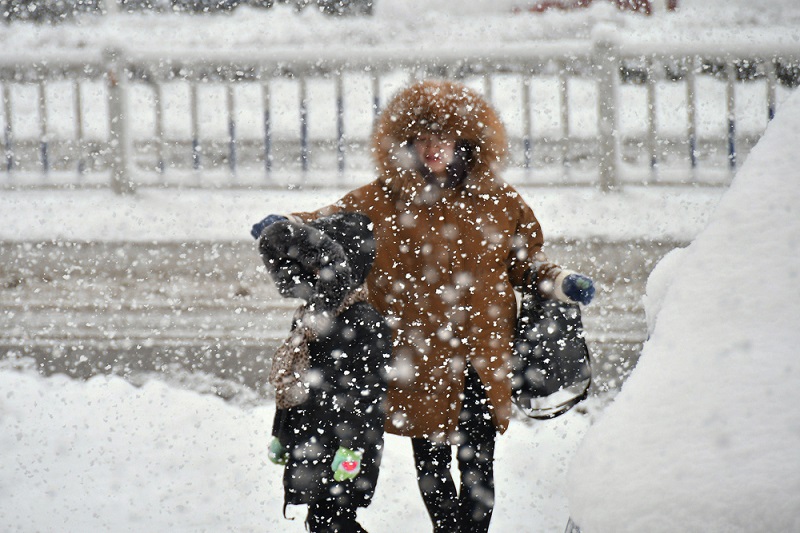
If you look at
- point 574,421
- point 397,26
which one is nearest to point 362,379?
point 574,421

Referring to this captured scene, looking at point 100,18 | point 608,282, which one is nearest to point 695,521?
point 608,282

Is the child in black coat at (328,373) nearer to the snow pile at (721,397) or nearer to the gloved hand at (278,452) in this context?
the gloved hand at (278,452)

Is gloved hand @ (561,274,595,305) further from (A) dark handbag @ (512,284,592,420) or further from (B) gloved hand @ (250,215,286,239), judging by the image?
(B) gloved hand @ (250,215,286,239)

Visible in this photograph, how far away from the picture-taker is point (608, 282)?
6270 mm

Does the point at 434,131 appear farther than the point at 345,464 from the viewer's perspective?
Yes

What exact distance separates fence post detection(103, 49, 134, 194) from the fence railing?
11 millimetres

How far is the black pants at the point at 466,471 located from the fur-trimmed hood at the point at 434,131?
0.62 meters

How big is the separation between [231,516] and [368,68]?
491 centimetres

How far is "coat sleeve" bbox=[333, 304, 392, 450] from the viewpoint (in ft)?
7.62

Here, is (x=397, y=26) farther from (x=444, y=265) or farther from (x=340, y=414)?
(x=340, y=414)

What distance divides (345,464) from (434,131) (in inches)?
41.1

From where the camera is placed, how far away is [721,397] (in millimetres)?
1336

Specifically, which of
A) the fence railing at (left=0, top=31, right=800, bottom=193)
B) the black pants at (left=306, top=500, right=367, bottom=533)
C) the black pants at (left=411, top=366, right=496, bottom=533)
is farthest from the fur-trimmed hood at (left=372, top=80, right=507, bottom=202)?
the fence railing at (left=0, top=31, right=800, bottom=193)

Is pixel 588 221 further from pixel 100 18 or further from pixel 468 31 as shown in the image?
pixel 100 18
